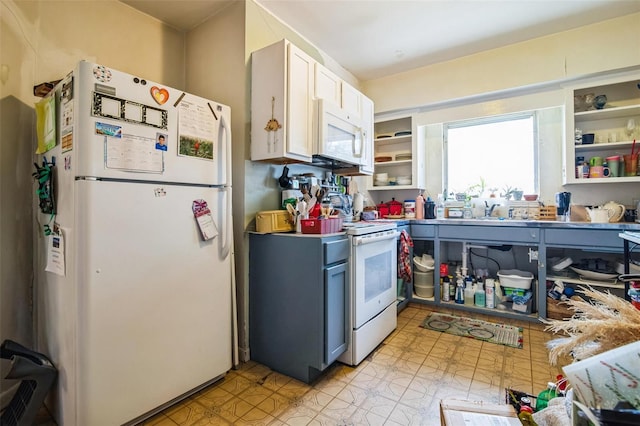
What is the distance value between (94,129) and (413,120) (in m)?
3.20

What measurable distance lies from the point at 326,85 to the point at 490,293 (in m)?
2.56

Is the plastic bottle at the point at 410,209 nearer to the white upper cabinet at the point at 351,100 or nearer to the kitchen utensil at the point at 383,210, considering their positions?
the kitchen utensil at the point at 383,210

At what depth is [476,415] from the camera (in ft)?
3.45

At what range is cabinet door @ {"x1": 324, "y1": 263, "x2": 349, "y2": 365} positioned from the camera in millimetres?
1745

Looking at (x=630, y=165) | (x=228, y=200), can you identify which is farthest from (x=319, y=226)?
(x=630, y=165)

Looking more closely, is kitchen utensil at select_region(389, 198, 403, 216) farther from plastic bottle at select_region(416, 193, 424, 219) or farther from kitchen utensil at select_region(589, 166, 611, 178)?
kitchen utensil at select_region(589, 166, 611, 178)

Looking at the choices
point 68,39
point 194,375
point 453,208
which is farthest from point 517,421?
point 68,39

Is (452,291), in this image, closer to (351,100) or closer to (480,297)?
(480,297)

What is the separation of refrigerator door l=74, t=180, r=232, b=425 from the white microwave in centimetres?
88

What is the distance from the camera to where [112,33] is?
6.89 feet

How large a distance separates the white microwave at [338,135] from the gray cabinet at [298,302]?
2.52 ft

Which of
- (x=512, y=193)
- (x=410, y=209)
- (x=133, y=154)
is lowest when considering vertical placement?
(x=410, y=209)

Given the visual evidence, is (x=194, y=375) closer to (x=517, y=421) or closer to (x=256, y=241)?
(x=256, y=241)

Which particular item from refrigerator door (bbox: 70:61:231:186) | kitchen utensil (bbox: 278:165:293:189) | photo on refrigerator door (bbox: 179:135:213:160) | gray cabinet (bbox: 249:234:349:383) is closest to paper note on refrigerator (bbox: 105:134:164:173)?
refrigerator door (bbox: 70:61:231:186)
